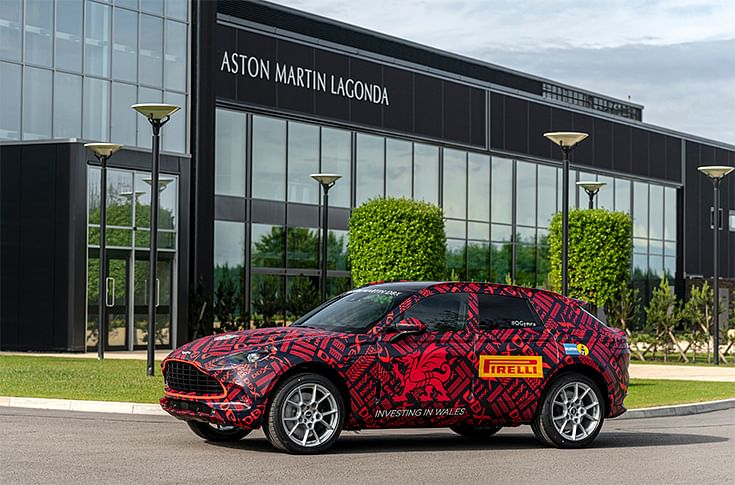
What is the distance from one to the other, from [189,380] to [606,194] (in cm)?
4502

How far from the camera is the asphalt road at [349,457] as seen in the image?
1020 cm

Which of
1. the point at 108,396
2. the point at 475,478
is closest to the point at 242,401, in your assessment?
the point at 475,478

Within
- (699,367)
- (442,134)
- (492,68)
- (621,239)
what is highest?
(492,68)

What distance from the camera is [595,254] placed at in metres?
31.4

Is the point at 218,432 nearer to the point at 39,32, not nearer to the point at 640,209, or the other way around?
the point at 39,32

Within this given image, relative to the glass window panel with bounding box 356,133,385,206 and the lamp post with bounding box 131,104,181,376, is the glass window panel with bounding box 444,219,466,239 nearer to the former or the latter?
the glass window panel with bounding box 356,133,385,206

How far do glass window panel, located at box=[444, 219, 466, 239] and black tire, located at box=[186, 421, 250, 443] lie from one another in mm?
34456

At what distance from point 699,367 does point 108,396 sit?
18.1 meters

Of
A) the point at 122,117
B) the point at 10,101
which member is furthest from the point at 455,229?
the point at 10,101

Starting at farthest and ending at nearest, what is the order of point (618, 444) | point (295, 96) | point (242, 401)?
point (295, 96), point (618, 444), point (242, 401)

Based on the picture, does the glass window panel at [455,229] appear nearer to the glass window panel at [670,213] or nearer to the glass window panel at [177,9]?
the glass window panel at [177,9]

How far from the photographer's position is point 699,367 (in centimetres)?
3094

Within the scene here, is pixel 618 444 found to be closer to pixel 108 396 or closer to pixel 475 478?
pixel 475 478

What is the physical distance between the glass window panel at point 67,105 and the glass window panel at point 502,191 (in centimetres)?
2038
